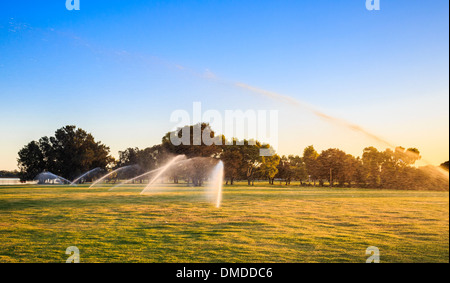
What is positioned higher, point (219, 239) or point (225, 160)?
point (225, 160)

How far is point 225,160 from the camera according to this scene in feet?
298

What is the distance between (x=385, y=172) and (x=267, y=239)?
74148 mm

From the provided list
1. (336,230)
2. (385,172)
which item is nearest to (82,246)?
(336,230)

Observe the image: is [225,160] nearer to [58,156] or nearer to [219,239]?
[58,156]

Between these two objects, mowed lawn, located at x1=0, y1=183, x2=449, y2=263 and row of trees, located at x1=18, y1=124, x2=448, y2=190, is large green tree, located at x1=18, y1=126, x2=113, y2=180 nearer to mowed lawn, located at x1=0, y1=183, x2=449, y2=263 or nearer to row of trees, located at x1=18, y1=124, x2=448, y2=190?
row of trees, located at x1=18, y1=124, x2=448, y2=190

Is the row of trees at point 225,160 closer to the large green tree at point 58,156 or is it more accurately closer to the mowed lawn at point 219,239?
the large green tree at point 58,156

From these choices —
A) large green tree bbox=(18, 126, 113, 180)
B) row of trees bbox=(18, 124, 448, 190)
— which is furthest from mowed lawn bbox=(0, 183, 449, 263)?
large green tree bbox=(18, 126, 113, 180)

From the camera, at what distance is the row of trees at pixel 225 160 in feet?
270

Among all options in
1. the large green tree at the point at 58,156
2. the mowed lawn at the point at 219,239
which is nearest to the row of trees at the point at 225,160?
the large green tree at the point at 58,156

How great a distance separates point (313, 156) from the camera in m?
104

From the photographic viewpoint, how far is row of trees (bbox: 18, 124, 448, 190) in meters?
82.3

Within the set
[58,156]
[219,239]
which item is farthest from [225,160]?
[219,239]
